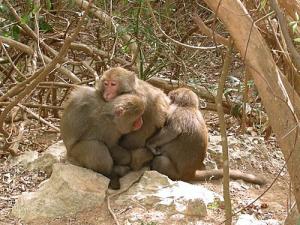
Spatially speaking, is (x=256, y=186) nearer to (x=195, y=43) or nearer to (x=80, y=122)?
(x=80, y=122)

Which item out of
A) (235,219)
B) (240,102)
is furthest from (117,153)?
(240,102)

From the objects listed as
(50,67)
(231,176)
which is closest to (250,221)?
(231,176)

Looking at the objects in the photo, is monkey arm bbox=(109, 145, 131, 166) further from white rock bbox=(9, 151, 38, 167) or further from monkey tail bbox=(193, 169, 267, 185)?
white rock bbox=(9, 151, 38, 167)

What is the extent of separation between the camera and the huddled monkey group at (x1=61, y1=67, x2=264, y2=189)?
17.3ft

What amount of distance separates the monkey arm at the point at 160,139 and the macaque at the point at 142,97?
45 millimetres

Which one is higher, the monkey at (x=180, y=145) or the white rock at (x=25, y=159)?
the monkey at (x=180, y=145)

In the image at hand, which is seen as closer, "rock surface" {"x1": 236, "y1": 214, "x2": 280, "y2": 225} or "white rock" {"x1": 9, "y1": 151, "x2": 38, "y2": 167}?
"rock surface" {"x1": 236, "y1": 214, "x2": 280, "y2": 225}

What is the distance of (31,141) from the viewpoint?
674cm

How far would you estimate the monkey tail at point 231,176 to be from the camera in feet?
19.0

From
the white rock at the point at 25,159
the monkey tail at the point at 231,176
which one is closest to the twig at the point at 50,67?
the white rock at the point at 25,159

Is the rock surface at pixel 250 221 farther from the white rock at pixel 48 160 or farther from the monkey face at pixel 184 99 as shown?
the white rock at pixel 48 160

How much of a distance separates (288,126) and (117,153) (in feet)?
7.54

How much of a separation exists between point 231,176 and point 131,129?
1.12 meters

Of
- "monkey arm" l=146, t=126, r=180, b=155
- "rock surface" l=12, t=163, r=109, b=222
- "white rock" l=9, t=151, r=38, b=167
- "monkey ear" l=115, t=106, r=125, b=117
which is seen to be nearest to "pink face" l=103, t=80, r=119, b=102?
"monkey ear" l=115, t=106, r=125, b=117
